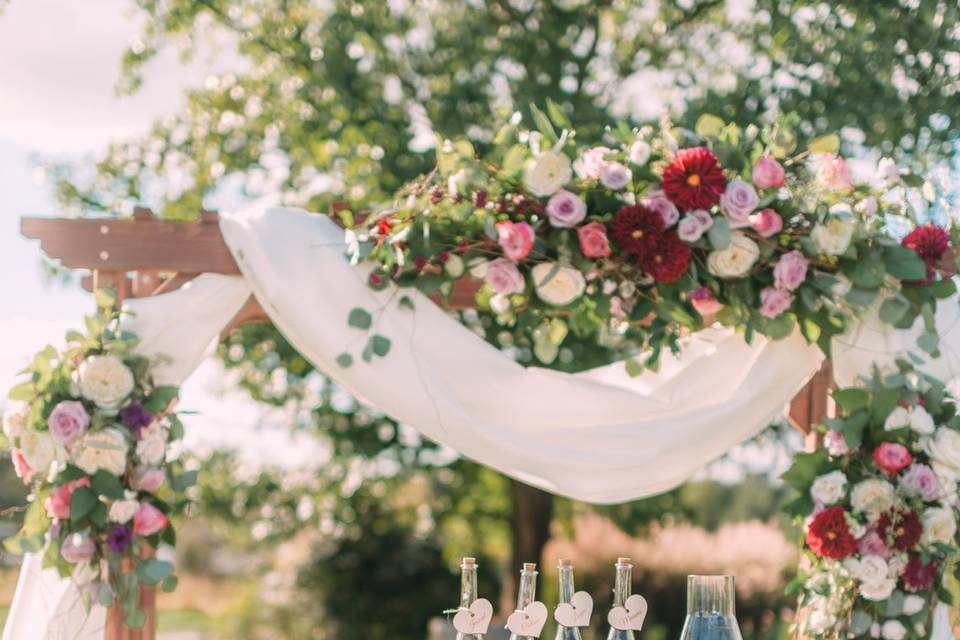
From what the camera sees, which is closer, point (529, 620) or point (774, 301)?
point (529, 620)

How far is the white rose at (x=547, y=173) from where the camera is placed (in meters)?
3.43

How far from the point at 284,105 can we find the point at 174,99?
950mm

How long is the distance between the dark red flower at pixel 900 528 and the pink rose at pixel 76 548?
6.95 ft

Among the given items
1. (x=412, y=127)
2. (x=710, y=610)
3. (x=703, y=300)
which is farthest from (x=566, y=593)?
(x=412, y=127)

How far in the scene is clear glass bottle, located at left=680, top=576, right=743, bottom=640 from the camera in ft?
9.60

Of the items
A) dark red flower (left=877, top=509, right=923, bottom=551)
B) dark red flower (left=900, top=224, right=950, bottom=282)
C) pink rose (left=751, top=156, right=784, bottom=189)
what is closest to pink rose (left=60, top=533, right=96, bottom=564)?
pink rose (left=751, top=156, right=784, bottom=189)

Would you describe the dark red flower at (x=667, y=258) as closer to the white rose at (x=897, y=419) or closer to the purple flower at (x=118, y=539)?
the white rose at (x=897, y=419)

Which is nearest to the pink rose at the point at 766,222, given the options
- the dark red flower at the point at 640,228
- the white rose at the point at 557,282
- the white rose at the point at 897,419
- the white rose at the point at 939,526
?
the dark red flower at the point at 640,228

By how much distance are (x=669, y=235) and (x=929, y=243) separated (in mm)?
730

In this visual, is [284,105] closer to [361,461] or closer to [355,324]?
[361,461]

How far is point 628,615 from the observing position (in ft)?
9.60

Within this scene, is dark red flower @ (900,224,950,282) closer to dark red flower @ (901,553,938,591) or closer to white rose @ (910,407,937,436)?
white rose @ (910,407,937,436)

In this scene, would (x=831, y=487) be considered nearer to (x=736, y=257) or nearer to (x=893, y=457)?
(x=893, y=457)

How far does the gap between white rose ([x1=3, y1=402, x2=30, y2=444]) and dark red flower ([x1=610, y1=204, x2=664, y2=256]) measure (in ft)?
5.40
